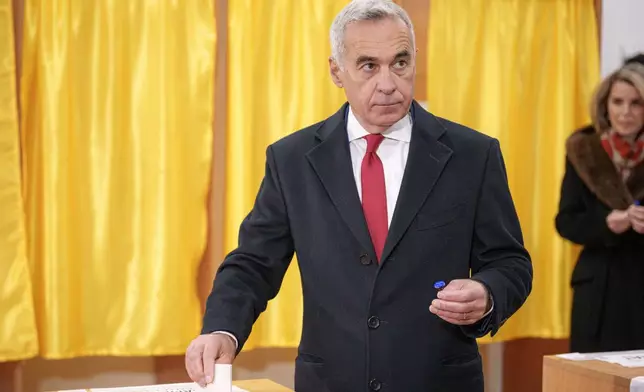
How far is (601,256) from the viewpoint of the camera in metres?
3.43

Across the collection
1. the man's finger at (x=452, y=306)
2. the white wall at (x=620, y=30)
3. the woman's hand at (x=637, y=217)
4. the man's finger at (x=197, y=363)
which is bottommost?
the man's finger at (x=197, y=363)

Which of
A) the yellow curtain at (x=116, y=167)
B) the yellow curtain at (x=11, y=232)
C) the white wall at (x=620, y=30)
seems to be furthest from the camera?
the white wall at (x=620, y=30)

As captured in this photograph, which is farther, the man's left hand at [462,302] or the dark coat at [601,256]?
the dark coat at [601,256]

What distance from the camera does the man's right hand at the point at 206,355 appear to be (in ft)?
5.34

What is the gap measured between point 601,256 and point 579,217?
18cm

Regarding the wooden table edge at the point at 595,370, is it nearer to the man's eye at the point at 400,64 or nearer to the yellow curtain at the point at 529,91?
the man's eye at the point at 400,64

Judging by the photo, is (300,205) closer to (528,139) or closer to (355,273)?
(355,273)

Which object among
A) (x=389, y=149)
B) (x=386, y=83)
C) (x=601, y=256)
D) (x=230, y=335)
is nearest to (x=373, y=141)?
(x=389, y=149)

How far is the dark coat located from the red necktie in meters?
1.74

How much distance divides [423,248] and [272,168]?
419 mm

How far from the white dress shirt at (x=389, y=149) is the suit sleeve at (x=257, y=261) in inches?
7.6

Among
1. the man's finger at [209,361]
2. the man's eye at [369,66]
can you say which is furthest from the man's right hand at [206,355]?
the man's eye at [369,66]

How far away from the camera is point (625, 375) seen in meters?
2.30

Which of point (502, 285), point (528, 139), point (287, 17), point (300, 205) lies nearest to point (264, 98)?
point (287, 17)
